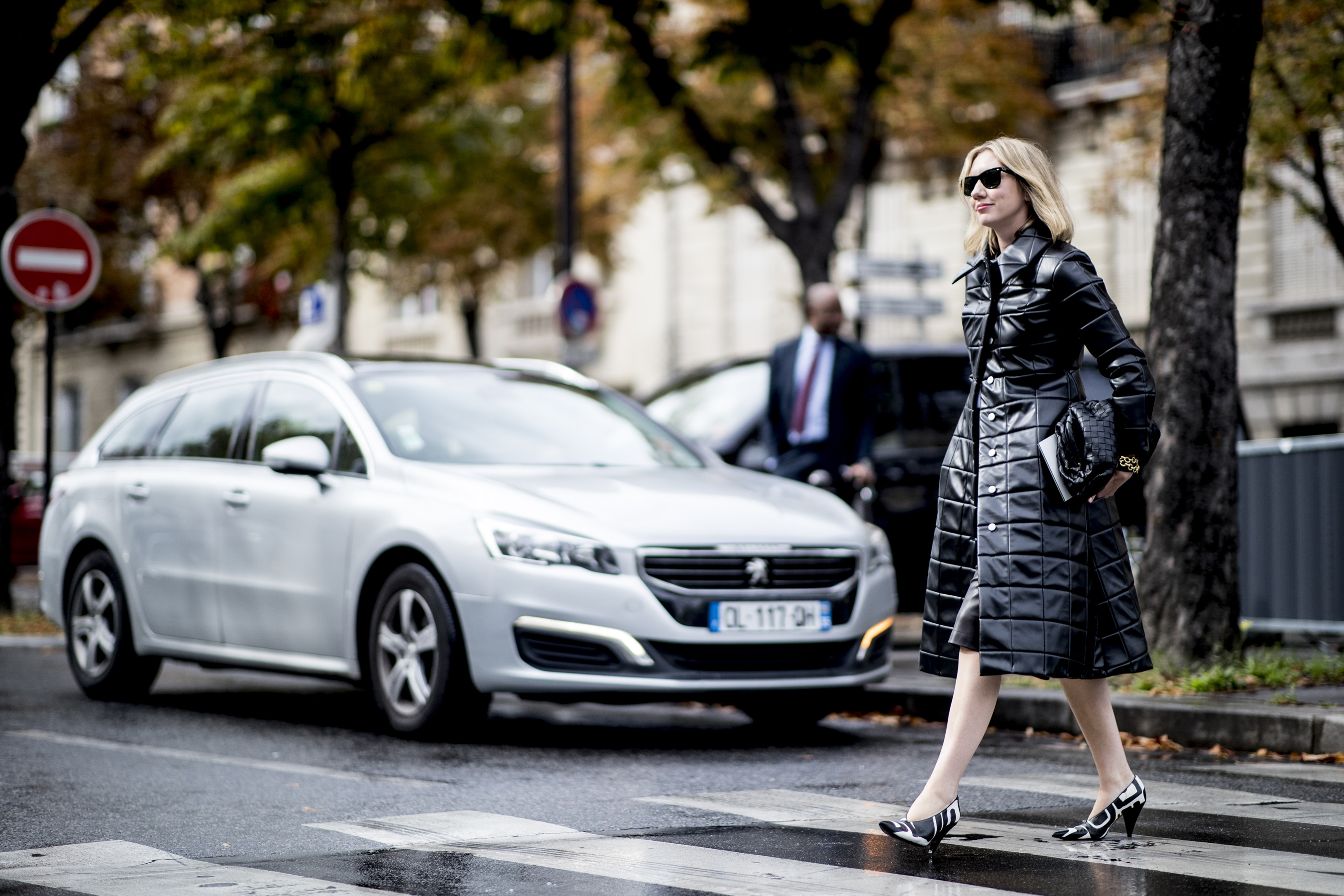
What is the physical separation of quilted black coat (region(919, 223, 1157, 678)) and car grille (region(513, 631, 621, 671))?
7.89 ft

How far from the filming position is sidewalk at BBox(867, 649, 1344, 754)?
23.6 ft

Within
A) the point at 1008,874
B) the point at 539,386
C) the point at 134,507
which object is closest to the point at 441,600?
the point at 539,386

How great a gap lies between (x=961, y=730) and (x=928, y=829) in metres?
0.28

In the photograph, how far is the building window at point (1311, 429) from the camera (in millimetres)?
23078

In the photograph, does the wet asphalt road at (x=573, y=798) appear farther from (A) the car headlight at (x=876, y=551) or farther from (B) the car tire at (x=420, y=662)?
(A) the car headlight at (x=876, y=551)

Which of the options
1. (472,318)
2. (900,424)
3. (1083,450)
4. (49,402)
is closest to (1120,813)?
(1083,450)

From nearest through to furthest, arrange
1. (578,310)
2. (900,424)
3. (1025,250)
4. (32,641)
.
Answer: (1025,250)
(900,424)
(32,641)
(578,310)

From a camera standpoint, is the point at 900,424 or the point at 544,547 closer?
the point at 544,547

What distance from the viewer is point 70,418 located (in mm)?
49531

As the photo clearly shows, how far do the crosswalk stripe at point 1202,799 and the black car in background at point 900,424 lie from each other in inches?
196

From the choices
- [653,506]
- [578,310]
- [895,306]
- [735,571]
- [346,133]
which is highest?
[346,133]

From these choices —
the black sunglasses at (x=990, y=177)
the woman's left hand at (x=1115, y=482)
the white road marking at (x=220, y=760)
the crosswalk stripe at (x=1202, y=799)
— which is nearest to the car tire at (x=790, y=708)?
the crosswalk stripe at (x=1202, y=799)

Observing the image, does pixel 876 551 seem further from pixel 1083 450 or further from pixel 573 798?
pixel 1083 450

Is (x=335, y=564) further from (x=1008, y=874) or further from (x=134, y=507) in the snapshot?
(x=1008, y=874)
